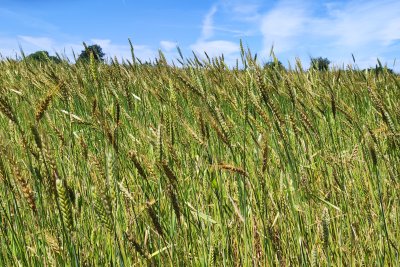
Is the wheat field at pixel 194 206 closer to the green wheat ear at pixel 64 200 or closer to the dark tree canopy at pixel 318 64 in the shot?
the green wheat ear at pixel 64 200

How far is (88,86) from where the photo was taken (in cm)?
174

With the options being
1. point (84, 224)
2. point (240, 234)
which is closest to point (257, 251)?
point (240, 234)

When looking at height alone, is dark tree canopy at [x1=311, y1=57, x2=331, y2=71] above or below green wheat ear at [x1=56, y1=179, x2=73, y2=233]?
above

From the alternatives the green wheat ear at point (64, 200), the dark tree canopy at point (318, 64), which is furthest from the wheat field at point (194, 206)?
the dark tree canopy at point (318, 64)

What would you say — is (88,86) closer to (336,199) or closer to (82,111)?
(336,199)

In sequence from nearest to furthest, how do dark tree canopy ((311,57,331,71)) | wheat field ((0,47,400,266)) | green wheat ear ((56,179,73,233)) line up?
green wheat ear ((56,179,73,233)) → wheat field ((0,47,400,266)) → dark tree canopy ((311,57,331,71))

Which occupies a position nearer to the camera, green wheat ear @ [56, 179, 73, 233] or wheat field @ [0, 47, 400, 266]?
green wheat ear @ [56, 179, 73, 233]

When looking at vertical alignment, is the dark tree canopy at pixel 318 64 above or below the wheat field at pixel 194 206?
above

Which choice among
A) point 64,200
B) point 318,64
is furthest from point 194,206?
point 318,64

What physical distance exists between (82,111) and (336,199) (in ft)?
6.66

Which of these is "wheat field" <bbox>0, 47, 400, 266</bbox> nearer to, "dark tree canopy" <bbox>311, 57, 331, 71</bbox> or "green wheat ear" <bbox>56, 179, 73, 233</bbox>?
"green wheat ear" <bbox>56, 179, 73, 233</bbox>

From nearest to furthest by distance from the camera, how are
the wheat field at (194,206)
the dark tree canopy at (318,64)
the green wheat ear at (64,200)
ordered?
1. the green wheat ear at (64,200)
2. the wheat field at (194,206)
3. the dark tree canopy at (318,64)

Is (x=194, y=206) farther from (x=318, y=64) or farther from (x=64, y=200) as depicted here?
(x=318, y=64)

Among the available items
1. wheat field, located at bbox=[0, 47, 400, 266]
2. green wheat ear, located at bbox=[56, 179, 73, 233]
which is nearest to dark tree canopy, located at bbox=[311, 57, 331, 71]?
wheat field, located at bbox=[0, 47, 400, 266]
